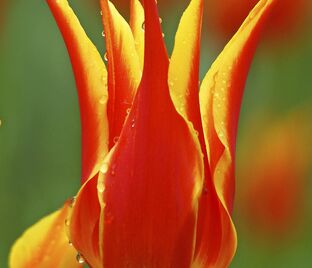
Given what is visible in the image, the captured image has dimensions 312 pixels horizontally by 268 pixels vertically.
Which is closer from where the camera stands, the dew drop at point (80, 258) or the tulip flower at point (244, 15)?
the dew drop at point (80, 258)

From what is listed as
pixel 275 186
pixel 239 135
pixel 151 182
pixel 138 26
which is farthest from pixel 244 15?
pixel 151 182

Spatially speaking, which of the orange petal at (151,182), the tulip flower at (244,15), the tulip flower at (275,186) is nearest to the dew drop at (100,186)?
the orange petal at (151,182)

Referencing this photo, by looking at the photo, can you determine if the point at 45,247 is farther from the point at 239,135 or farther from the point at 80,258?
the point at 239,135

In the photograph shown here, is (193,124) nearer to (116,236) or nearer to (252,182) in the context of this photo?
(116,236)

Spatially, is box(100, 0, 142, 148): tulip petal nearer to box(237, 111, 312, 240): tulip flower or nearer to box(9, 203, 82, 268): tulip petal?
box(9, 203, 82, 268): tulip petal

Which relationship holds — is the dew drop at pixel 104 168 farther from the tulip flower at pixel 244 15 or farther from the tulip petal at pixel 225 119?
the tulip flower at pixel 244 15

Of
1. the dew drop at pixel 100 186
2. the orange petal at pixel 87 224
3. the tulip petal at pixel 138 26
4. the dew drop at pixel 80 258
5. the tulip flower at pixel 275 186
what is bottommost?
the tulip flower at pixel 275 186

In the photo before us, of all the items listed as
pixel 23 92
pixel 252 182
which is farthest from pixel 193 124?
pixel 23 92
